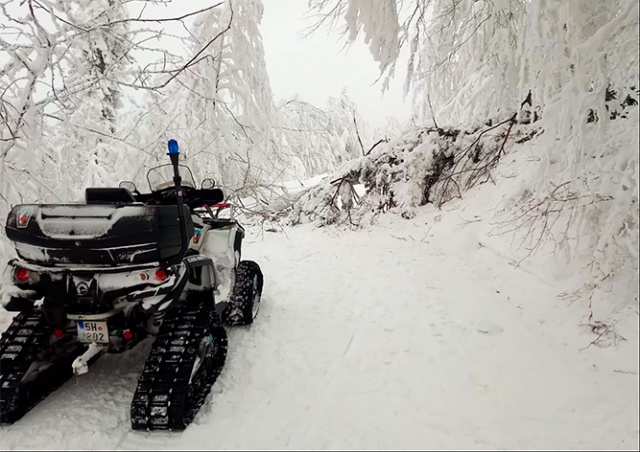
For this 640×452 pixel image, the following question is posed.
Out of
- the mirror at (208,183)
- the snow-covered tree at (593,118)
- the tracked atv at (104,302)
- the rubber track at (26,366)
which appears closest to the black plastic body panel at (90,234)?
the tracked atv at (104,302)

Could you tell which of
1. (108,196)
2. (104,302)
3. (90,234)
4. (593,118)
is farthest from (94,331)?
(593,118)

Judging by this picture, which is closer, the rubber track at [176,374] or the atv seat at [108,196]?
the rubber track at [176,374]

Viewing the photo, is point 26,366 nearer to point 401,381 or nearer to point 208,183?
point 208,183

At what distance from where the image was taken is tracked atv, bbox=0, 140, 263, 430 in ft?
8.47

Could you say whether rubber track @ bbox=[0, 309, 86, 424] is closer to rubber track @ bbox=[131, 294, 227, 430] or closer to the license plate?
the license plate

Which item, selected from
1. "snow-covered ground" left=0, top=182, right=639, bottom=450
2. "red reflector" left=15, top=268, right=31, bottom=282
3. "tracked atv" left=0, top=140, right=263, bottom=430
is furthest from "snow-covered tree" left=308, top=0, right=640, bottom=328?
"red reflector" left=15, top=268, right=31, bottom=282

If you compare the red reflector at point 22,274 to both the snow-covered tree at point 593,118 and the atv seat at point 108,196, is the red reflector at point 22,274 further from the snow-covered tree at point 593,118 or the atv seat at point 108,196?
the snow-covered tree at point 593,118

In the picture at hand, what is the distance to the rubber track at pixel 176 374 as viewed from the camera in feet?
8.18

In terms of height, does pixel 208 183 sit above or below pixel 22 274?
above

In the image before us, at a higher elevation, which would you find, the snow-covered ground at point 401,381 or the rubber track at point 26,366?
the rubber track at point 26,366

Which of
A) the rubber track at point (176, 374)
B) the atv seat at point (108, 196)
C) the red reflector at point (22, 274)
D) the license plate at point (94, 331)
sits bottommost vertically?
the rubber track at point (176, 374)

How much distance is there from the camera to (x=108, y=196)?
3.16m

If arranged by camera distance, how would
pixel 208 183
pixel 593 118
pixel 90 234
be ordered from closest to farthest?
pixel 90 234
pixel 593 118
pixel 208 183

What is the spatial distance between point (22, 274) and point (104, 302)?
0.60 metres
